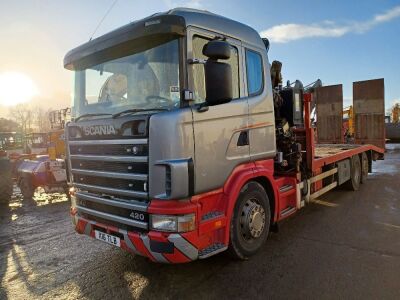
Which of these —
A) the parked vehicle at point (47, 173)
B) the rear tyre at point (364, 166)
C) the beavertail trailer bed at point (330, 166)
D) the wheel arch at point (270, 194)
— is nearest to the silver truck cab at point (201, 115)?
the wheel arch at point (270, 194)

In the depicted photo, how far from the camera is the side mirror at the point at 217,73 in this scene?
3.41 meters

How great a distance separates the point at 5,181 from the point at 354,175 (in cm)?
900

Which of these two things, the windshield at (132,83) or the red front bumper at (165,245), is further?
the windshield at (132,83)

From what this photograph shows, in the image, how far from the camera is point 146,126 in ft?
11.2

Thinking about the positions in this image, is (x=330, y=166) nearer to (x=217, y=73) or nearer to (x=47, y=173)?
(x=217, y=73)

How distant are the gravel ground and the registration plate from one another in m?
0.44

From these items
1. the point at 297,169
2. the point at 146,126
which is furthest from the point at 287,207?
the point at 146,126

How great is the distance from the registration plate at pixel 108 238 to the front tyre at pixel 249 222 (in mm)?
1305

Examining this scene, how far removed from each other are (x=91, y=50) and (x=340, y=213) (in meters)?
5.15

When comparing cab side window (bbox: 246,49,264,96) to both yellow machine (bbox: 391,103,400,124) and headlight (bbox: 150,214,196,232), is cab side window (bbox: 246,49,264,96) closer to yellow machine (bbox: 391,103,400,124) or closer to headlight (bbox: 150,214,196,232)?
headlight (bbox: 150,214,196,232)

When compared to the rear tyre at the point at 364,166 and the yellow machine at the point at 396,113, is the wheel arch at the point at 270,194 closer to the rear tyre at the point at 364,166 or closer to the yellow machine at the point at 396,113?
the rear tyre at the point at 364,166

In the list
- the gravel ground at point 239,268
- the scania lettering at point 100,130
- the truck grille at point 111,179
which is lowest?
the gravel ground at point 239,268

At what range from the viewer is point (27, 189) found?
10.2 metres

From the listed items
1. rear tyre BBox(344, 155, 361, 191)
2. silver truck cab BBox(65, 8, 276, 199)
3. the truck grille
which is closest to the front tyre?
silver truck cab BBox(65, 8, 276, 199)
